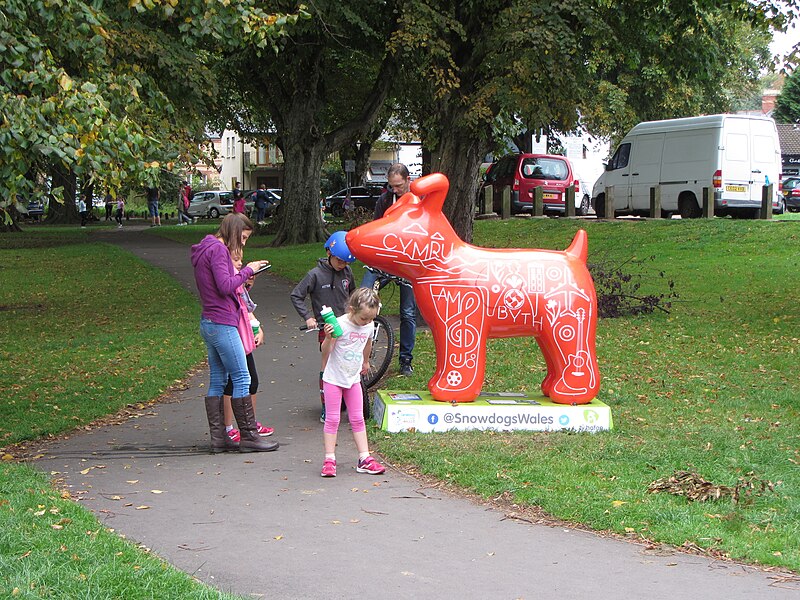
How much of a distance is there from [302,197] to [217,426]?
69.6 ft

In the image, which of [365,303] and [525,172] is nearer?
[365,303]

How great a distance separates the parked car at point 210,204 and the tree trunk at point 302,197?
31.7 metres

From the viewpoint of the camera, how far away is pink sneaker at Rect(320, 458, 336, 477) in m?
6.88

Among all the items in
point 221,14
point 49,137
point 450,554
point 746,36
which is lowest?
point 450,554

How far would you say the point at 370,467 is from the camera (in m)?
6.94

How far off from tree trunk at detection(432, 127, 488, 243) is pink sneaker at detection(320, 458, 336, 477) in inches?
331

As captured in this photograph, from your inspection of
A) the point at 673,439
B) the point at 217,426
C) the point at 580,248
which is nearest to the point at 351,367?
the point at 217,426

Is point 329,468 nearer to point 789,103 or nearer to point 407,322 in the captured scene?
point 407,322

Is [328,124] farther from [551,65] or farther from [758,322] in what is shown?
[758,322]

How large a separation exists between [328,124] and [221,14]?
89.2 feet

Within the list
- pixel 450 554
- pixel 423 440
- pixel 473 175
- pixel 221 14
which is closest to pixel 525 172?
pixel 473 175

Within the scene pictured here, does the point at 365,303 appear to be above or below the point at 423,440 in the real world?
above

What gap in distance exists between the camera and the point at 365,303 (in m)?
7.10

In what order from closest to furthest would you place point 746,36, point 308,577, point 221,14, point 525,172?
point 308,577, point 221,14, point 525,172, point 746,36
